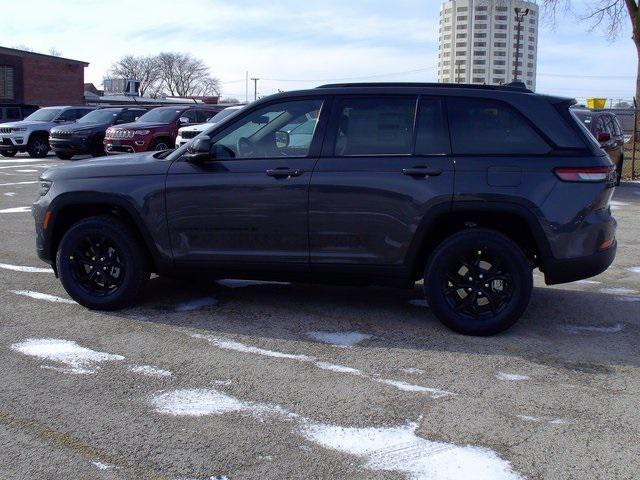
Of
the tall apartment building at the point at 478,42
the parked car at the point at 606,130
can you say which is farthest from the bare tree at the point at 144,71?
the parked car at the point at 606,130

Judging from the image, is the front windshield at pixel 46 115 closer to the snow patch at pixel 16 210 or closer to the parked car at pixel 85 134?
the parked car at pixel 85 134

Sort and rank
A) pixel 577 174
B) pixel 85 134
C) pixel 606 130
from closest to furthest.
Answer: pixel 577 174, pixel 606 130, pixel 85 134

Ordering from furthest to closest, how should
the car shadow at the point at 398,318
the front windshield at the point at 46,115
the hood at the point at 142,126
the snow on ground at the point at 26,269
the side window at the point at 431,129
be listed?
the front windshield at the point at 46,115
the hood at the point at 142,126
the snow on ground at the point at 26,269
the side window at the point at 431,129
the car shadow at the point at 398,318

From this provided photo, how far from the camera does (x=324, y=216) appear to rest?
571 cm

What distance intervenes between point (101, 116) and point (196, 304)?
2010cm

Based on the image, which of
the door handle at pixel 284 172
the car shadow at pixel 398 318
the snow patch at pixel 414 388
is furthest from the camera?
the door handle at pixel 284 172

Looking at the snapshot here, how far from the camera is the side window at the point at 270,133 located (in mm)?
5887

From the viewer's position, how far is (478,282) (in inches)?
220

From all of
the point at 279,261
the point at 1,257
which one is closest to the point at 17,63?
the point at 1,257

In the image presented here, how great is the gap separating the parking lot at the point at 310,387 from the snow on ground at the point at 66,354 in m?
0.02

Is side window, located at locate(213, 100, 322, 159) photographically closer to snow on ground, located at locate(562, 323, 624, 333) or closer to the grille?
snow on ground, located at locate(562, 323, 624, 333)

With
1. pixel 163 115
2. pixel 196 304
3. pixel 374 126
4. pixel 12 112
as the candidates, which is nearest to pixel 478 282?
pixel 374 126

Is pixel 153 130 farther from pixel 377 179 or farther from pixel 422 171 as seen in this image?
pixel 422 171

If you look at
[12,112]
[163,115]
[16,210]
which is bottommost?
[16,210]
